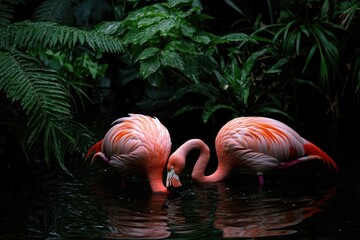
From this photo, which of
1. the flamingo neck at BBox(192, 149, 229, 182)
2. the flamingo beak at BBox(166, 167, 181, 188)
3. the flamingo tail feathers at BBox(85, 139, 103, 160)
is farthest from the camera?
the flamingo tail feathers at BBox(85, 139, 103, 160)

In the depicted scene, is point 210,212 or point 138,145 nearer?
point 210,212

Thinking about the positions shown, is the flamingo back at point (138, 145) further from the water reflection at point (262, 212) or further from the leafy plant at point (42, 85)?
the water reflection at point (262, 212)

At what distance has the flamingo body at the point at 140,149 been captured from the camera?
470cm

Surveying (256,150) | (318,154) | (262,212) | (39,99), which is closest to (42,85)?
(39,99)

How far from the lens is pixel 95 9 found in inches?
305

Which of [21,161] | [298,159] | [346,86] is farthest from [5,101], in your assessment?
[346,86]

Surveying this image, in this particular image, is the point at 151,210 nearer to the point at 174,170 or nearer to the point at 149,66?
the point at 174,170

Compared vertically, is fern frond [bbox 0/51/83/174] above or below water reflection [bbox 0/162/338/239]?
above

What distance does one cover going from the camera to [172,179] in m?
4.67

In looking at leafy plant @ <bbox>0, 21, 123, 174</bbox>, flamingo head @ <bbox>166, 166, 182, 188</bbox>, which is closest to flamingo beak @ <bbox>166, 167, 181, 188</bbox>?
flamingo head @ <bbox>166, 166, 182, 188</bbox>

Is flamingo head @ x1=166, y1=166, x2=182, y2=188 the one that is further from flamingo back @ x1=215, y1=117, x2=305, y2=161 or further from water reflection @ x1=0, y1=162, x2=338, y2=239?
flamingo back @ x1=215, y1=117, x2=305, y2=161

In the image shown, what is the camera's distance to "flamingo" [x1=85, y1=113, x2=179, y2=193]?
15.4ft

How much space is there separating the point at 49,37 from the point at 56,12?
1.56 metres

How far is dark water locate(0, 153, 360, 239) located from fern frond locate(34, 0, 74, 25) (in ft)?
5.85
